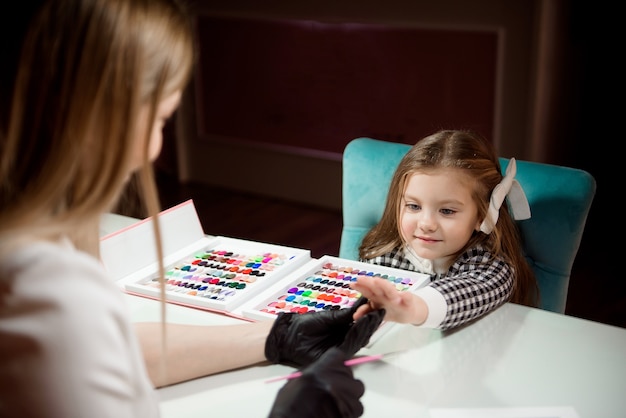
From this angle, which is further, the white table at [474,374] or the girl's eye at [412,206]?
the girl's eye at [412,206]

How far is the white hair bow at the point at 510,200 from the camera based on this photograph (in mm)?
1478

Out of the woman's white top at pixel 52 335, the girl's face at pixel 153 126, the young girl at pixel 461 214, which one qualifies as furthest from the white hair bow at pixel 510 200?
the woman's white top at pixel 52 335

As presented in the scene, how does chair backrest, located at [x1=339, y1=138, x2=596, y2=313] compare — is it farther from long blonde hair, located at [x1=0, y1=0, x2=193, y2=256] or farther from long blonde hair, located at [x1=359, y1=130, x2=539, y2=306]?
long blonde hair, located at [x1=0, y1=0, x2=193, y2=256]

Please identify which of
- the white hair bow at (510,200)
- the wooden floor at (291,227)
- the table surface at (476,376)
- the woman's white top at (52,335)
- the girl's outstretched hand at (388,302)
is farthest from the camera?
the wooden floor at (291,227)

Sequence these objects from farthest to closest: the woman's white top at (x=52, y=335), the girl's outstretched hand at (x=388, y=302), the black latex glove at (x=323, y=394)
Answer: the girl's outstretched hand at (x=388, y=302) → the black latex glove at (x=323, y=394) → the woman's white top at (x=52, y=335)

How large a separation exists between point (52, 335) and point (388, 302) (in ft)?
2.07

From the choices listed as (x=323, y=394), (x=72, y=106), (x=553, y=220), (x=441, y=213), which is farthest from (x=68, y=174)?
(x=553, y=220)

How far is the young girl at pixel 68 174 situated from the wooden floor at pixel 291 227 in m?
2.38

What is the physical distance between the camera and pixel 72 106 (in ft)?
2.28

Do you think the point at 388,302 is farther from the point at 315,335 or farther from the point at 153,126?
the point at 153,126

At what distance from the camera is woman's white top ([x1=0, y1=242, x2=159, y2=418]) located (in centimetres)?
68

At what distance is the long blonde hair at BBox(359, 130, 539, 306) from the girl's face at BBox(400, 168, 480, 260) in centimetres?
2

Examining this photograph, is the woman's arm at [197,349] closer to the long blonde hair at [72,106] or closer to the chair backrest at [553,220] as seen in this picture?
the long blonde hair at [72,106]

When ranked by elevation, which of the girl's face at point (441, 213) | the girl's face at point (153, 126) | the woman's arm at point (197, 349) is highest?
the girl's face at point (153, 126)
